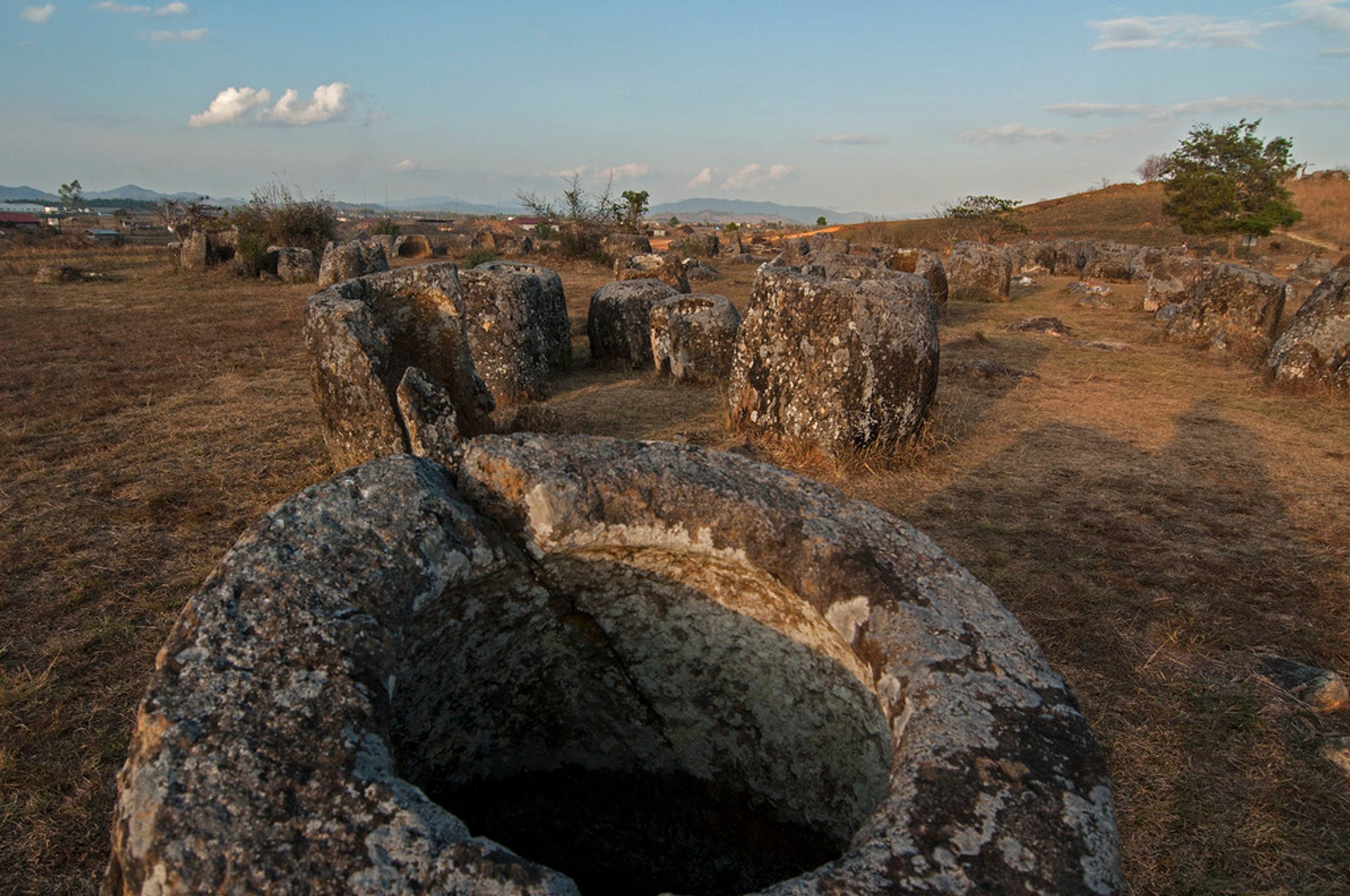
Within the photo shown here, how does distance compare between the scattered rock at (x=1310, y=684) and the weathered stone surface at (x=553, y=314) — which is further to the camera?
the weathered stone surface at (x=553, y=314)

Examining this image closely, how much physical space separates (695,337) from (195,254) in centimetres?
1559

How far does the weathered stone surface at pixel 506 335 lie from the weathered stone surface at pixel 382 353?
1.95 meters

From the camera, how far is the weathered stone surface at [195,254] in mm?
18500

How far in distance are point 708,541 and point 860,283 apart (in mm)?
4714

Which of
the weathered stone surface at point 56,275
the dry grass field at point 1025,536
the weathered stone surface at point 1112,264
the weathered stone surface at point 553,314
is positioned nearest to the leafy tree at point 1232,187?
the weathered stone surface at point 1112,264

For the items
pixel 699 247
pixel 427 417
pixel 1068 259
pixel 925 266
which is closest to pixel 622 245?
pixel 699 247

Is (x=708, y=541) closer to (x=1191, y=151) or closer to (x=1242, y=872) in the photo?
(x=1242, y=872)

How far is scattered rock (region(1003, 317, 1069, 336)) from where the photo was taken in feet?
40.8

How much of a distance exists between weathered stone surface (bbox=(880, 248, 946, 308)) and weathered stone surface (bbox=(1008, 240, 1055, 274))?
9.01 meters

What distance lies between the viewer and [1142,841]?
8.71ft

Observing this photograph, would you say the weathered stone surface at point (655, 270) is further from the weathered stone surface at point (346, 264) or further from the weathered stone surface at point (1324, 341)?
the weathered stone surface at point (1324, 341)

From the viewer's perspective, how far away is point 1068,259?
75.3 ft

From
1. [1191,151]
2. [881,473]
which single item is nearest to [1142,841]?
[881,473]

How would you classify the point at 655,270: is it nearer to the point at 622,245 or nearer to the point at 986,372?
the point at 622,245
